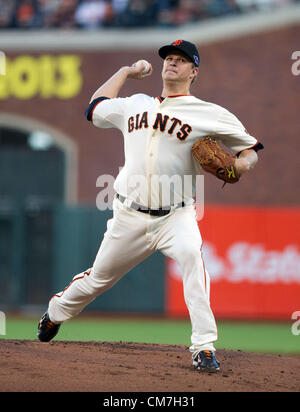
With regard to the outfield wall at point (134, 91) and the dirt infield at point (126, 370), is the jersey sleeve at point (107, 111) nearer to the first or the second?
the dirt infield at point (126, 370)

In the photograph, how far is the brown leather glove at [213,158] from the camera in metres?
4.72

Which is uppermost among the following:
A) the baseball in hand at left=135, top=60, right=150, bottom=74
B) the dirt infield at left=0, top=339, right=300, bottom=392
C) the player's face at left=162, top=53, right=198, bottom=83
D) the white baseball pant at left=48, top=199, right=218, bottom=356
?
the baseball in hand at left=135, top=60, right=150, bottom=74

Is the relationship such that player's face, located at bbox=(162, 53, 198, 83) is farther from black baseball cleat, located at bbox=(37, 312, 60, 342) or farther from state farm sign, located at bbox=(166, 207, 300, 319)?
state farm sign, located at bbox=(166, 207, 300, 319)

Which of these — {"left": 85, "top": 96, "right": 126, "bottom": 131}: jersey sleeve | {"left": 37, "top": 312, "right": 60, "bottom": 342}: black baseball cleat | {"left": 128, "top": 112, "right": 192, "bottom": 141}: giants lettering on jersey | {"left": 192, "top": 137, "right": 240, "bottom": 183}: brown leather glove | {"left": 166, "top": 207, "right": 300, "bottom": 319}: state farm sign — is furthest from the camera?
{"left": 166, "top": 207, "right": 300, "bottom": 319}: state farm sign

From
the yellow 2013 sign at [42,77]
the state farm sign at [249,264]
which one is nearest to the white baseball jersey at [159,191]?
the state farm sign at [249,264]

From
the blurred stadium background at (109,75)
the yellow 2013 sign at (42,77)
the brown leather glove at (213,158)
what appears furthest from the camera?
the yellow 2013 sign at (42,77)

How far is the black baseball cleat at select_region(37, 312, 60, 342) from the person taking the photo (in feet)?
17.9

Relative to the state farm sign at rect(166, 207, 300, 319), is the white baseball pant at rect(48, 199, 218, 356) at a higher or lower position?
lower

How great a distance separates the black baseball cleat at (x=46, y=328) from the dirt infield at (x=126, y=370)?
0.07m

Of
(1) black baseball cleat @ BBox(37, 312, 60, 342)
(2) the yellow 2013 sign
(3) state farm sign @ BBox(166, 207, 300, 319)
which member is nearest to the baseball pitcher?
(1) black baseball cleat @ BBox(37, 312, 60, 342)

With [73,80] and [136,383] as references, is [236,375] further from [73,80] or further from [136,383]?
[73,80]

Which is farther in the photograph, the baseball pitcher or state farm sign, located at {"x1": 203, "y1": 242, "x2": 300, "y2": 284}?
→ state farm sign, located at {"x1": 203, "y1": 242, "x2": 300, "y2": 284}

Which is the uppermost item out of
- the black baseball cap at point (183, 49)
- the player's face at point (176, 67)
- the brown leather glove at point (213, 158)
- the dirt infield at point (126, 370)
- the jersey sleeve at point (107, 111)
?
the black baseball cap at point (183, 49)
